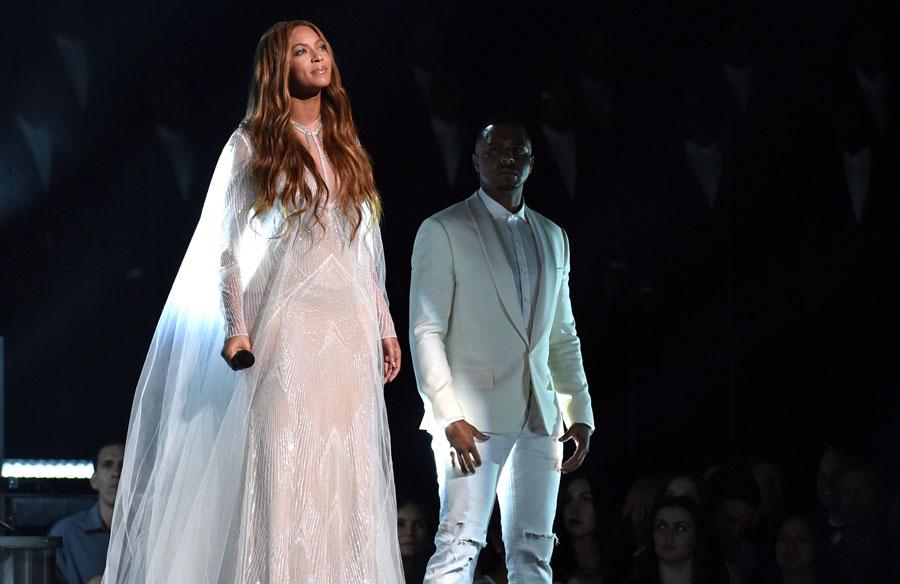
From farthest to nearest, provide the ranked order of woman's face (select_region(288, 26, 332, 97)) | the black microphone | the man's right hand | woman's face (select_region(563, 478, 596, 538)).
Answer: woman's face (select_region(563, 478, 596, 538)) → the man's right hand → woman's face (select_region(288, 26, 332, 97)) → the black microphone

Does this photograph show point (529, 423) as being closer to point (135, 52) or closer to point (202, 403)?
point (202, 403)

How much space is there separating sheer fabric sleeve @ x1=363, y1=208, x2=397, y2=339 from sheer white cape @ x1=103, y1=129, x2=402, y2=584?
1 centimetres

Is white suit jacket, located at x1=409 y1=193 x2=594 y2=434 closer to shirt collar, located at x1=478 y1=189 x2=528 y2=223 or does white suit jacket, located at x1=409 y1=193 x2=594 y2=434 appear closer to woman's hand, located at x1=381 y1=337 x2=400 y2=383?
shirt collar, located at x1=478 y1=189 x2=528 y2=223

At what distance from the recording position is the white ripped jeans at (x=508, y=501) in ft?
12.1

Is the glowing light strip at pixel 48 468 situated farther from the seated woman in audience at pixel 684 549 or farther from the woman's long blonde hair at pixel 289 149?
the woman's long blonde hair at pixel 289 149

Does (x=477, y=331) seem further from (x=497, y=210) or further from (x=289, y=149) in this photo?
(x=289, y=149)

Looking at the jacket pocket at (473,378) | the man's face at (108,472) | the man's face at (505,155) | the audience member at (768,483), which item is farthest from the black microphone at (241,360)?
the audience member at (768,483)

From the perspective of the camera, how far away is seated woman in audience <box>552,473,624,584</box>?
478cm

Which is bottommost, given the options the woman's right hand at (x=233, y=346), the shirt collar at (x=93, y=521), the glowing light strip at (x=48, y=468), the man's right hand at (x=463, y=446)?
the man's right hand at (x=463, y=446)

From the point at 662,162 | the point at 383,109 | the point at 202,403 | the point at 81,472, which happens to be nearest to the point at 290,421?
the point at 202,403

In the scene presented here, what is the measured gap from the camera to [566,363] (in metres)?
4.01

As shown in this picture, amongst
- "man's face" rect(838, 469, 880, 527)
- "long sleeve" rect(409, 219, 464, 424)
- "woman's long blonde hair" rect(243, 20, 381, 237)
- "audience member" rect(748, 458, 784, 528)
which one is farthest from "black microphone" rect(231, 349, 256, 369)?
"audience member" rect(748, 458, 784, 528)

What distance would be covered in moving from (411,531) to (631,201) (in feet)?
5.96

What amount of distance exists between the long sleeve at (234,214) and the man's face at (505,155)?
3.00 ft
